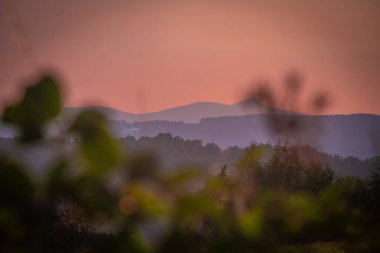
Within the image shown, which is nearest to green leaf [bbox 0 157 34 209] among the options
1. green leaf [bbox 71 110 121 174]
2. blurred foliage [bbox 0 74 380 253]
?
blurred foliage [bbox 0 74 380 253]

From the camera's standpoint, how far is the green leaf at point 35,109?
693 millimetres

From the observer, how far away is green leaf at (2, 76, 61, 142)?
693 mm

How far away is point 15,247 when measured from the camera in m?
0.76

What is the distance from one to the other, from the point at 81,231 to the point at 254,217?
38580 mm

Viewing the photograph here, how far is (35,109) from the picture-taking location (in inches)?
27.9

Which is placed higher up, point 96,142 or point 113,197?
point 96,142

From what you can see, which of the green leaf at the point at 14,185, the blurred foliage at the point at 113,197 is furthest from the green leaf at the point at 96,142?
Answer: the green leaf at the point at 14,185

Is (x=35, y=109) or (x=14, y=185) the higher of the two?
(x=35, y=109)

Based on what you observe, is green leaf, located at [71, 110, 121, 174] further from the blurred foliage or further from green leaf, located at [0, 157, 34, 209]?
green leaf, located at [0, 157, 34, 209]

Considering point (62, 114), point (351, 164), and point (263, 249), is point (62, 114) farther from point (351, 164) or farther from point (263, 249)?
point (351, 164)

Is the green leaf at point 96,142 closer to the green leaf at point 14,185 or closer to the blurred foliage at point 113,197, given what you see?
the blurred foliage at point 113,197

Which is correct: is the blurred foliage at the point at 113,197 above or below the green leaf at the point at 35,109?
below

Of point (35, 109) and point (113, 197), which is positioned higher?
point (35, 109)

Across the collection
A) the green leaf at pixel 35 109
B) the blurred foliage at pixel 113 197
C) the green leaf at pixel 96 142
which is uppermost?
the green leaf at pixel 35 109
